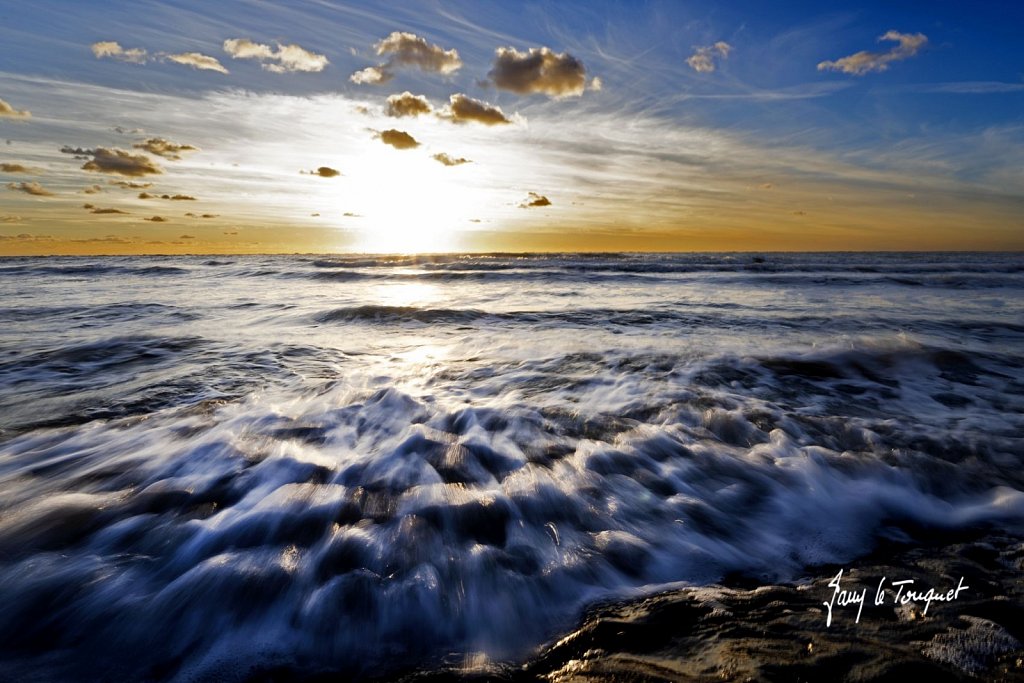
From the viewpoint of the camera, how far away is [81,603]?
2143mm

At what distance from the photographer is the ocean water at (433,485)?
2.05 metres

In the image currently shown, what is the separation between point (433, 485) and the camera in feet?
10.1

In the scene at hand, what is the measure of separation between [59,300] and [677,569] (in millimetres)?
17024

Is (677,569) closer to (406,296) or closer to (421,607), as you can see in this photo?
(421,607)

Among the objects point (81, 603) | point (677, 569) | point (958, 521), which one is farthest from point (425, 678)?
point (958, 521)
